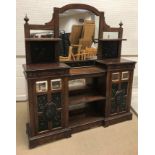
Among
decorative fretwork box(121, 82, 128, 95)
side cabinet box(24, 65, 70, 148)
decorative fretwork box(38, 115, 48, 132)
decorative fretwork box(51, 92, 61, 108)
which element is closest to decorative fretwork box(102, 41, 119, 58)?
decorative fretwork box(121, 82, 128, 95)

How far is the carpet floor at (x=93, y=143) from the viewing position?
1.90 metres

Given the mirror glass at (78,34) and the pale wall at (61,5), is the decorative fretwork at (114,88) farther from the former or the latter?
the pale wall at (61,5)

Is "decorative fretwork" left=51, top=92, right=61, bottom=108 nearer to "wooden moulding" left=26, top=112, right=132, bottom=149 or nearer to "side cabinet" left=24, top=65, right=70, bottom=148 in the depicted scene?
"side cabinet" left=24, top=65, right=70, bottom=148

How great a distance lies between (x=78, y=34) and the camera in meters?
2.34

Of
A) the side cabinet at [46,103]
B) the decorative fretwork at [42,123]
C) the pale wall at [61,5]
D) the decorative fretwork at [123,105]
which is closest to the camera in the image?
the side cabinet at [46,103]

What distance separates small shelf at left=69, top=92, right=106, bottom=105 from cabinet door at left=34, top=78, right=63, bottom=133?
0.23 meters

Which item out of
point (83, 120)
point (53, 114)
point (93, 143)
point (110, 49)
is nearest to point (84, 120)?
point (83, 120)

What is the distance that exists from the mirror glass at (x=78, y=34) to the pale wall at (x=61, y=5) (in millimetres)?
656

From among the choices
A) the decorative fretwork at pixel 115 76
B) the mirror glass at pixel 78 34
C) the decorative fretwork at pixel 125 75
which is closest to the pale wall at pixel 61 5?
the mirror glass at pixel 78 34

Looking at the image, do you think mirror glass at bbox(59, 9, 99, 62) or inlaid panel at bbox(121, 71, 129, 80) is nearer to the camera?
mirror glass at bbox(59, 9, 99, 62)

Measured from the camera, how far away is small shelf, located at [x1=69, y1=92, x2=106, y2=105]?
220cm
